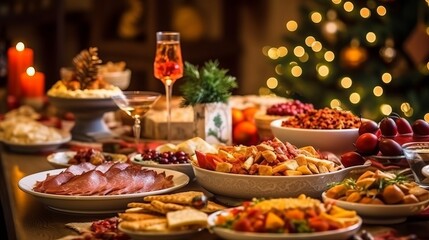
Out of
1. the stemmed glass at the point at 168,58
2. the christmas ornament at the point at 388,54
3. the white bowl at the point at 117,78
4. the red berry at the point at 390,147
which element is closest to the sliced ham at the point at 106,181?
the red berry at the point at 390,147

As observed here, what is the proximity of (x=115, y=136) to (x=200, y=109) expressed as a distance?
0.61 m

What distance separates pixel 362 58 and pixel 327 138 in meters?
2.72

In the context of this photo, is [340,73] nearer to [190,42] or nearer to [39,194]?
[190,42]

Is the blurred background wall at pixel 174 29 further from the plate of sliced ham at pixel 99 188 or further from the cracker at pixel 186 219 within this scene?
the cracker at pixel 186 219

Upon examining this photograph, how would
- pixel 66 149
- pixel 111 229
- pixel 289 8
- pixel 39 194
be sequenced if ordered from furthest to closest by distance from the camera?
pixel 289 8, pixel 66 149, pixel 39 194, pixel 111 229

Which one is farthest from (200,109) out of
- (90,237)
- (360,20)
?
(360,20)

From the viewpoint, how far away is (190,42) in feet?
21.5

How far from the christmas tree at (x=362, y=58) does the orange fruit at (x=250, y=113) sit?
144cm

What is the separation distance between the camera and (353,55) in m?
5.32

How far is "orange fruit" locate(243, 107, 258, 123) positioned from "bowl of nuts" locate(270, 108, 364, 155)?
0.47 m

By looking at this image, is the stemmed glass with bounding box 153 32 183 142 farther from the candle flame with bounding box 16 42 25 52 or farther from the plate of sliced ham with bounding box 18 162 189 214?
the candle flame with bounding box 16 42 25 52

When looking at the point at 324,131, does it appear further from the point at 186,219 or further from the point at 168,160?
the point at 186,219

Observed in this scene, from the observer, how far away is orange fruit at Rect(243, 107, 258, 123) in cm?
323

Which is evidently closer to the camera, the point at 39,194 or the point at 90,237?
the point at 90,237
